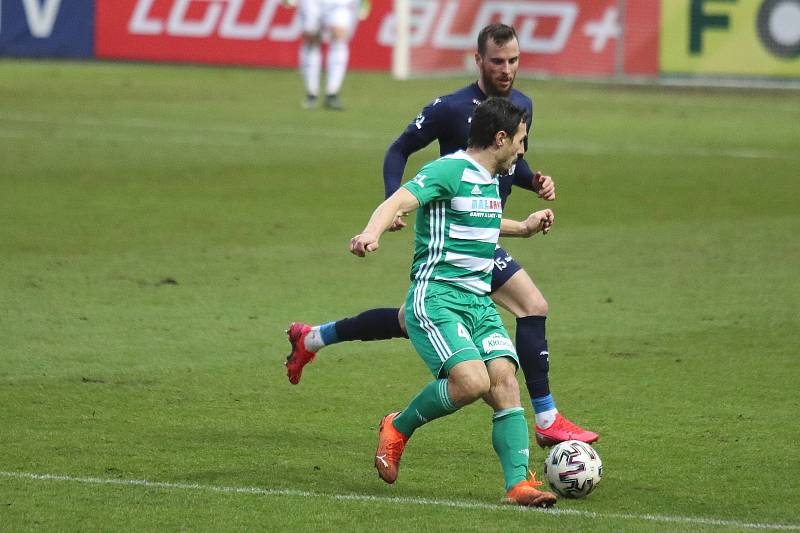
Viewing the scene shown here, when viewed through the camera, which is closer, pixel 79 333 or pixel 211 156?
pixel 79 333

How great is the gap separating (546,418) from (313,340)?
1.28 m

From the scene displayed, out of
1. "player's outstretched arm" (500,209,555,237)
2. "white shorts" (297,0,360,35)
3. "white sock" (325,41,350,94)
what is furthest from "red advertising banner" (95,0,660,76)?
"player's outstretched arm" (500,209,555,237)

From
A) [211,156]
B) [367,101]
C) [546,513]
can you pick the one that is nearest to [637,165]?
[211,156]

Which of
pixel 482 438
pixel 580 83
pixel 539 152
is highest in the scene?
pixel 482 438

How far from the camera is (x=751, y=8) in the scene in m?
26.5

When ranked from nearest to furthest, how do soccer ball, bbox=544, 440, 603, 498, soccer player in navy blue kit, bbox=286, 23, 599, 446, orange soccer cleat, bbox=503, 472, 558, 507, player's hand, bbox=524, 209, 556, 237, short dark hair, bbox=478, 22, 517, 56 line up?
orange soccer cleat, bbox=503, 472, 558, 507
soccer ball, bbox=544, 440, 603, 498
player's hand, bbox=524, 209, 556, 237
soccer player in navy blue kit, bbox=286, 23, 599, 446
short dark hair, bbox=478, 22, 517, 56

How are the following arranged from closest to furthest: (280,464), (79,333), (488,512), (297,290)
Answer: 1. (488,512)
2. (280,464)
3. (79,333)
4. (297,290)

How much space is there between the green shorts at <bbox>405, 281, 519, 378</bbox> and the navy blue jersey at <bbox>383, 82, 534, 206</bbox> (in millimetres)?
1131

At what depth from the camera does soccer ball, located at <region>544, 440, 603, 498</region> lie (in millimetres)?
5969

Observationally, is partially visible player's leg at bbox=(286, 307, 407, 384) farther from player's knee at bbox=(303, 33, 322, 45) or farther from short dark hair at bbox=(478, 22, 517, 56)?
player's knee at bbox=(303, 33, 322, 45)

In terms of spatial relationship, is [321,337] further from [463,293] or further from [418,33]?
[418,33]

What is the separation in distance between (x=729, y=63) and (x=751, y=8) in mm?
1001

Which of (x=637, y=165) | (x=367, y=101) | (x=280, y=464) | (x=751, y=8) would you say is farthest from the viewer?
(x=751, y=8)

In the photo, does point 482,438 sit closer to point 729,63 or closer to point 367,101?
point 367,101
